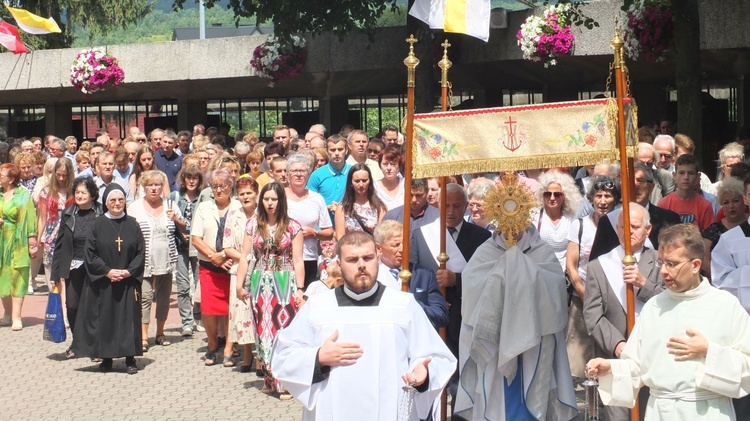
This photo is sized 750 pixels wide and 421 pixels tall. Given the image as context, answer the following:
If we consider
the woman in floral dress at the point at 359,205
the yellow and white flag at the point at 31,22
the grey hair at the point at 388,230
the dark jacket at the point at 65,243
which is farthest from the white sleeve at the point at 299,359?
the yellow and white flag at the point at 31,22

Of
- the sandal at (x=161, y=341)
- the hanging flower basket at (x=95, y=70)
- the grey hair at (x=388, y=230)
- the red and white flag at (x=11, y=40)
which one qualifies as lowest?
the sandal at (x=161, y=341)

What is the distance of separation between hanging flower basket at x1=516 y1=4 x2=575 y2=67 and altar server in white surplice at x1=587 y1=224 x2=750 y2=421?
12110 millimetres

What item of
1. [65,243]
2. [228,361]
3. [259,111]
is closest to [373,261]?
[228,361]

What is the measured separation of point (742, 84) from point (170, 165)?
8651 mm

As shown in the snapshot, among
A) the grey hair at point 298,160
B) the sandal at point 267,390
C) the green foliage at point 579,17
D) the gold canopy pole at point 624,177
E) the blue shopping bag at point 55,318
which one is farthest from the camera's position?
the green foliage at point 579,17

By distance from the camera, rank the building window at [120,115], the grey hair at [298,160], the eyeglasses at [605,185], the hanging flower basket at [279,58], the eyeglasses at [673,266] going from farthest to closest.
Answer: the building window at [120,115], the hanging flower basket at [279,58], the grey hair at [298,160], the eyeglasses at [605,185], the eyeglasses at [673,266]

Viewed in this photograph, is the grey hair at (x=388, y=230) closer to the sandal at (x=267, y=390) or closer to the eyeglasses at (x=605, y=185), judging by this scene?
the eyeglasses at (x=605, y=185)

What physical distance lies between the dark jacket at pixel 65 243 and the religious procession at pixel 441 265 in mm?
24

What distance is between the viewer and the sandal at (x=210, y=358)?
1196 centimetres

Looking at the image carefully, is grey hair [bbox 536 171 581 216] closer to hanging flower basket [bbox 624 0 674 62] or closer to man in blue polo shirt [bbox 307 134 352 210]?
man in blue polo shirt [bbox 307 134 352 210]

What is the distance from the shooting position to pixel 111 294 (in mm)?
11789

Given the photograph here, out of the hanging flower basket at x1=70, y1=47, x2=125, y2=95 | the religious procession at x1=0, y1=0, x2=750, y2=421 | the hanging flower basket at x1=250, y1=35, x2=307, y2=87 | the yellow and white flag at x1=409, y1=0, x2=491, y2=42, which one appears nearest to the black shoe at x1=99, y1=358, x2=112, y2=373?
the religious procession at x1=0, y1=0, x2=750, y2=421

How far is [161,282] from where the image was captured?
1294cm

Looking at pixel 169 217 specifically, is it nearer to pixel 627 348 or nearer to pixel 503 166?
pixel 503 166
